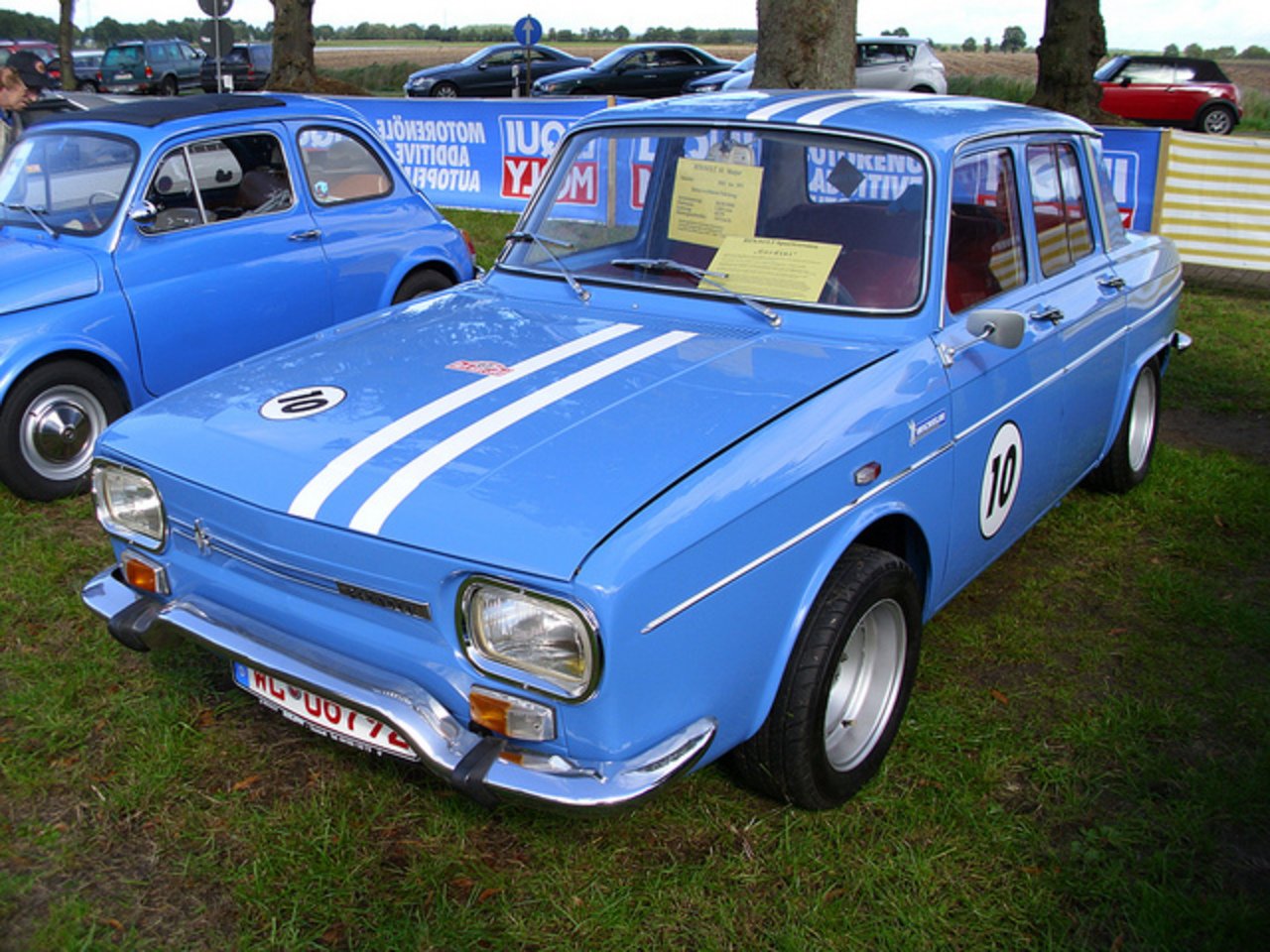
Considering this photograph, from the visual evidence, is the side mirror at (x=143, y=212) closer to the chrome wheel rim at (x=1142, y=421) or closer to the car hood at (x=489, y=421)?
the car hood at (x=489, y=421)

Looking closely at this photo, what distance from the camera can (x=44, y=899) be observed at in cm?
272

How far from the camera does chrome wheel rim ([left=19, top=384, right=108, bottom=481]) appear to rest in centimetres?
496

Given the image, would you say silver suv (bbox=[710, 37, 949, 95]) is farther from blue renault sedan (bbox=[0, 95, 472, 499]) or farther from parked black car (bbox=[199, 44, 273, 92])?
parked black car (bbox=[199, 44, 273, 92])

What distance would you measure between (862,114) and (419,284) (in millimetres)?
3429

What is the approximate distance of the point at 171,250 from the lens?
533 cm

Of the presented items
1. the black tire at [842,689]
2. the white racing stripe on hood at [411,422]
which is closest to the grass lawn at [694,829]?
the black tire at [842,689]

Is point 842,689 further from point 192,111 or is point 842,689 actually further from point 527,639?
point 192,111

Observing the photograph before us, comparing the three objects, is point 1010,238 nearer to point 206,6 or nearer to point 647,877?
point 647,877

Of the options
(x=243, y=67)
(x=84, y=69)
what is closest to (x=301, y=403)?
(x=243, y=67)

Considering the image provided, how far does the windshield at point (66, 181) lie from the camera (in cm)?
533

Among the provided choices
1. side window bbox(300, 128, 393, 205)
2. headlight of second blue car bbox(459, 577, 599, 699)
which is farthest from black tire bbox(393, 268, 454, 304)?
headlight of second blue car bbox(459, 577, 599, 699)

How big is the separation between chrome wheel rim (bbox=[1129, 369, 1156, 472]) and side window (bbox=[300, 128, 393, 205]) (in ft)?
13.3

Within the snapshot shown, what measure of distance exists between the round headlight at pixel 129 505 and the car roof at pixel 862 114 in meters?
1.96

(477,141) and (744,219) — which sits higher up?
(477,141)
